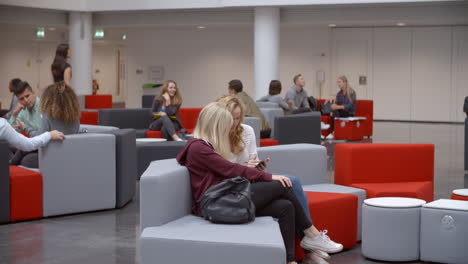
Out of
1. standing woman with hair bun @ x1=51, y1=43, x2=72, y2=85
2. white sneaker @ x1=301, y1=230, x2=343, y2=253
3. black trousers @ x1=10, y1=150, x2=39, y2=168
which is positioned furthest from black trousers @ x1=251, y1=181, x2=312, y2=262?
standing woman with hair bun @ x1=51, y1=43, x2=72, y2=85

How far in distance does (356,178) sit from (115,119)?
24.1ft

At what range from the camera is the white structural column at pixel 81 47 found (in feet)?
75.5

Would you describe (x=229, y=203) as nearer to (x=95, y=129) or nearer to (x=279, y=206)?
(x=279, y=206)

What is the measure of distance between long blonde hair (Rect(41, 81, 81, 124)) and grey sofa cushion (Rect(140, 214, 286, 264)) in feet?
11.6

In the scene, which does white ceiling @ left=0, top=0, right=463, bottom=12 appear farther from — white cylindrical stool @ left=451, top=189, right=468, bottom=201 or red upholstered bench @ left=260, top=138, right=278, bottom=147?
white cylindrical stool @ left=451, top=189, right=468, bottom=201

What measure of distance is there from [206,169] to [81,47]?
1839cm

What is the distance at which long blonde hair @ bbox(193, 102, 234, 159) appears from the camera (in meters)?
5.79

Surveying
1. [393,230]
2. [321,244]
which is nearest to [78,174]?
[321,244]

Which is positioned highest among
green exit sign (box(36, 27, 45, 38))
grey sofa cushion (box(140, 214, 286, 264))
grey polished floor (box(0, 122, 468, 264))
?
green exit sign (box(36, 27, 45, 38))

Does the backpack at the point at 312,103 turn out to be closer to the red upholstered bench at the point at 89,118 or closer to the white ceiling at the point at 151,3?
the white ceiling at the point at 151,3

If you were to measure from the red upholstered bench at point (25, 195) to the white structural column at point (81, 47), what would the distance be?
15646 mm

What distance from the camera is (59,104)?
8.39m

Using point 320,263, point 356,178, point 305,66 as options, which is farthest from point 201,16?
point 320,263

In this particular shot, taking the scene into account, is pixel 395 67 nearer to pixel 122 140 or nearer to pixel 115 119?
pixel 115 119
